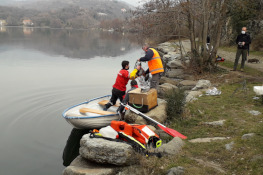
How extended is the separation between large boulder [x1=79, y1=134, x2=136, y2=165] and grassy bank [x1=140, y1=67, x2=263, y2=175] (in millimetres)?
401

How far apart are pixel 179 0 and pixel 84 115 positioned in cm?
816

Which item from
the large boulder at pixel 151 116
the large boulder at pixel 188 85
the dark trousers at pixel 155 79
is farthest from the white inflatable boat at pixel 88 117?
the large boulder at pixel 188 85

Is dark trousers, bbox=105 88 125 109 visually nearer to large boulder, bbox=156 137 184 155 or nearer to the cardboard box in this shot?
the cardboard box

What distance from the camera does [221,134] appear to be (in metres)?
6.47

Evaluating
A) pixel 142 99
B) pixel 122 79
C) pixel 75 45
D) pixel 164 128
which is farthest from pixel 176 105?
pixel 75 45

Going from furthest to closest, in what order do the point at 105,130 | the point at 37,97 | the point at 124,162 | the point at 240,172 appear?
the point at 37,97 < the point at 105,130 < the point at 124,162 < the point at 240,172

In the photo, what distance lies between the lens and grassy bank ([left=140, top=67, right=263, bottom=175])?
4809 millimetres

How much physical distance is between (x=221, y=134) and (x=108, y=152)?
292 centimetres

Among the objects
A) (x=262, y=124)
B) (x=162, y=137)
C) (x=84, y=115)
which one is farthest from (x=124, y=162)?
(x=84, y=115)

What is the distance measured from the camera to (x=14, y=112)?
445 inches

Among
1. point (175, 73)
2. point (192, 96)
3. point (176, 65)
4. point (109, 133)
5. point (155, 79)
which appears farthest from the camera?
point (176, 65)

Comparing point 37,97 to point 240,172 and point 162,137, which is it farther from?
point 240,172

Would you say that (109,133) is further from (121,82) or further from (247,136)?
(121,82)

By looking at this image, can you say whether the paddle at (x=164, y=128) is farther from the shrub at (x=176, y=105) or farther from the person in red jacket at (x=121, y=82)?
the person in red jacket at (x=121, y=82)
